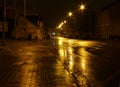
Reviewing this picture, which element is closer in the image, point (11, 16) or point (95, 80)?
point (95, 80)

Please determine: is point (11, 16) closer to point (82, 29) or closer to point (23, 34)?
point (23, 34)

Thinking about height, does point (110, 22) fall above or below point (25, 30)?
above

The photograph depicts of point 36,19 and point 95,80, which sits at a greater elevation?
point 36,19

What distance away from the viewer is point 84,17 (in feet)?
357

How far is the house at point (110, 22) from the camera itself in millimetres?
81875

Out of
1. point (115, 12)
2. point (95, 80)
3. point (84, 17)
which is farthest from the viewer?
point (84, 17)

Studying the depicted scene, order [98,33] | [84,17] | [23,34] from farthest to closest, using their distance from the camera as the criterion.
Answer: [84,17] → [98,33] → [23,34]

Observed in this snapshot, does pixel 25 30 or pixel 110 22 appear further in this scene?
pixel 110 22

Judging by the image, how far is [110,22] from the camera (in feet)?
287

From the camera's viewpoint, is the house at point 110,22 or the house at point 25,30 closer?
the house at point 25,30

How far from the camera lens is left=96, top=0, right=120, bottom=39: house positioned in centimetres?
8188

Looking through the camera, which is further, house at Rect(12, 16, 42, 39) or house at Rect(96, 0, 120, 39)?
house at Rect(96, 0, 120, 39)

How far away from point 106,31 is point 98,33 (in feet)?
37.0

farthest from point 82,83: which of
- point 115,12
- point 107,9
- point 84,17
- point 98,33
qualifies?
point 84,17
